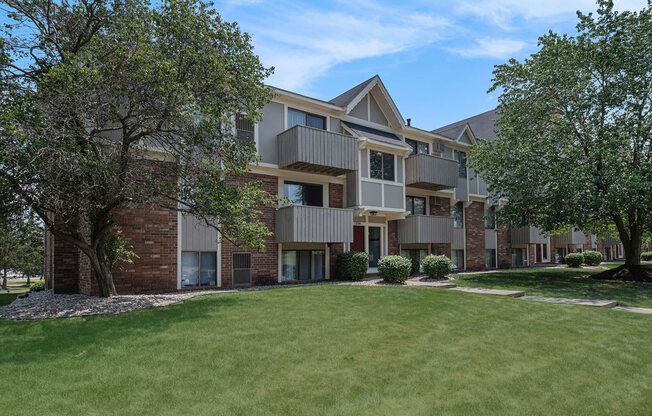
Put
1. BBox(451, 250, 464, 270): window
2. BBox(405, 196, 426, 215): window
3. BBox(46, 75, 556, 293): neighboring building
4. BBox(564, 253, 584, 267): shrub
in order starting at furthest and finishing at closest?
BBox(564, 253, 584, 267): shrub < BBox(451, 250, 464, 270): window < BBox(405, 196, 426, 215): window < BBox(46, 75, 556, 293): neighboring building

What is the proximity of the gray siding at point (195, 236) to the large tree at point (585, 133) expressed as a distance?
536 inches

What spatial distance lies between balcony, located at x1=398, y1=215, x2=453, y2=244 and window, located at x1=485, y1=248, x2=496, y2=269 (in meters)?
6.79

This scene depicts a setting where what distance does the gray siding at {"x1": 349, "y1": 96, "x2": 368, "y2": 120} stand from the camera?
19.6 metres

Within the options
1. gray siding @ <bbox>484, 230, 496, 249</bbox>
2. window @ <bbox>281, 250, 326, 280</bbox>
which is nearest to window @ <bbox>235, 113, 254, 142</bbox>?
window @ <bbox>281, 250, 326, 280</bbox>

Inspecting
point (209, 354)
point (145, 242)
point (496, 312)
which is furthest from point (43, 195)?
→ point (496, 312)

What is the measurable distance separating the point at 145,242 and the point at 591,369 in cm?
1255

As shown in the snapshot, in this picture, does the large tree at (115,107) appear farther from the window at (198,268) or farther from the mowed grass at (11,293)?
the mowed grass at (11,293)

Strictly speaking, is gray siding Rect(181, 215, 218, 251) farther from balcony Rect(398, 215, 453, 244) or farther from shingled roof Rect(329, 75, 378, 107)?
balcony Rect(398, 215, 453, 244)

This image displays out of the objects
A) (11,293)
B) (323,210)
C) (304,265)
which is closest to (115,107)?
(323,210)

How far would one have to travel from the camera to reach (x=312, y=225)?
52.1 feet

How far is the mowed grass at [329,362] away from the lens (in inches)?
180

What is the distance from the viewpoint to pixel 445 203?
77.4 feet

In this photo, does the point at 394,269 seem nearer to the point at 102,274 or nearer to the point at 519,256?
the point at 102,274

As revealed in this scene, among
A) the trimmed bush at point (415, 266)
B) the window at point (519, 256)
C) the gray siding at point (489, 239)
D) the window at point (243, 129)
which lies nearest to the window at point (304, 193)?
the window at point (243, 129)
